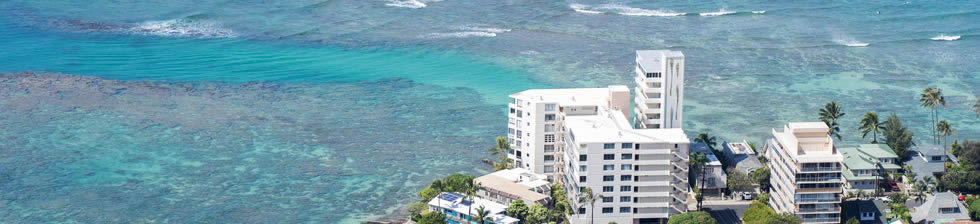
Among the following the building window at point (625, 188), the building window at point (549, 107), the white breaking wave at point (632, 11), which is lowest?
the building window at point (625, 188)

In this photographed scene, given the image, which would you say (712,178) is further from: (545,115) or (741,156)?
(545,115)

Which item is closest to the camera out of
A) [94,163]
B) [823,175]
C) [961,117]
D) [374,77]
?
[823,175]

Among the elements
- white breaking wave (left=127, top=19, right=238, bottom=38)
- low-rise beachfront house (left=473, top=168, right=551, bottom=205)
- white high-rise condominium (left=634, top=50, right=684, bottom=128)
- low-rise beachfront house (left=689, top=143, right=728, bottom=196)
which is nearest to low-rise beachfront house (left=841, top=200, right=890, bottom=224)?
low-rise beachfront house (left=689, top=143, right=728, bottom=196)

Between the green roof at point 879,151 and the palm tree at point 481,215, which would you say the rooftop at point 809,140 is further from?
the palm tree at point 481,215

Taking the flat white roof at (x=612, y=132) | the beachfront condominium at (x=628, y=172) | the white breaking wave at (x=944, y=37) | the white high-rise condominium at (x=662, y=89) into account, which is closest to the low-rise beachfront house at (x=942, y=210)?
the beachfront condominium at (x=628, y=172)

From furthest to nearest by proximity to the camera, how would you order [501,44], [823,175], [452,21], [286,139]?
[452,21] → [501,44] → [286,139] → [823,175]

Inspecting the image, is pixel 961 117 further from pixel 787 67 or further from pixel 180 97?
pixel 180 97

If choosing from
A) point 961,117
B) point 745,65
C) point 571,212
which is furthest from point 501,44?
point 571,212
